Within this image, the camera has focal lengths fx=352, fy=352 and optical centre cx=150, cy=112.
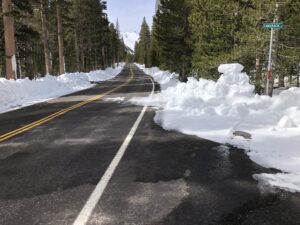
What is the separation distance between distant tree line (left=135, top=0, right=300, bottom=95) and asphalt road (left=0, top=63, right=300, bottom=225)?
7.32 metres

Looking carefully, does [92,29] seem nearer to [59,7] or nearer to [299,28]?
[59,7]

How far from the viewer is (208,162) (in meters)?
6.19

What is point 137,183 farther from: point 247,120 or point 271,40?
point 271,40

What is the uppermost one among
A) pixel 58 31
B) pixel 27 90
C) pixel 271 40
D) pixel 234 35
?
pixel 58 31

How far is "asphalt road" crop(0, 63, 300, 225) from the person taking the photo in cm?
409

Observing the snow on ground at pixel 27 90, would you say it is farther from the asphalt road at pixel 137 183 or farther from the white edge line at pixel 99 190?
the white edge line at pixel 99 190

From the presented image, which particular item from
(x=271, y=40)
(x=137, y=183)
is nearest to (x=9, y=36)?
(x=271, y=40)

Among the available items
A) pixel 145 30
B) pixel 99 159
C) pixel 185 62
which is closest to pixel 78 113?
pixel 99 159

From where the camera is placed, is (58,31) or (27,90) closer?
(27,90)

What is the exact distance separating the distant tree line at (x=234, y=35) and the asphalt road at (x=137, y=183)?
732 cm

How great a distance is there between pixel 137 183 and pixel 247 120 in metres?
5.26

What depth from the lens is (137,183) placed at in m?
5.16

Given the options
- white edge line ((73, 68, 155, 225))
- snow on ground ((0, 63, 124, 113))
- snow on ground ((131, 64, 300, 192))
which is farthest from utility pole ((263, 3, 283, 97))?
snow on ground ((0, 63, 124, 113))

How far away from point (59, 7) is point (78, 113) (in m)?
24.6
